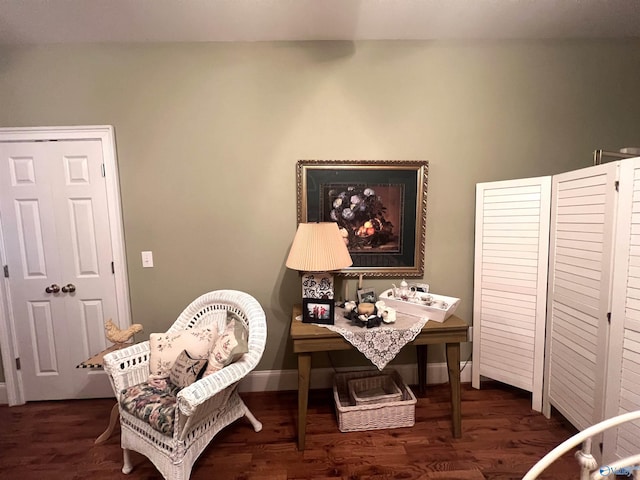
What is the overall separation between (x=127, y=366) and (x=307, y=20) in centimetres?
238

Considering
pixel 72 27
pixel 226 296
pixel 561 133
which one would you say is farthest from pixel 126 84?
pixel 561 133

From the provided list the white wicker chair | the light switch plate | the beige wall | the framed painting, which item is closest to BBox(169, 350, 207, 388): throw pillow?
the white wicker chair

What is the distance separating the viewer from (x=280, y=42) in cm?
212

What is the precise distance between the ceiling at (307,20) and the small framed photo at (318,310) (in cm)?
179

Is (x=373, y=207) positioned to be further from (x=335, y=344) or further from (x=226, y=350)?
(x=226, y=350)

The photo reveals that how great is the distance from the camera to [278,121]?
2.17 m

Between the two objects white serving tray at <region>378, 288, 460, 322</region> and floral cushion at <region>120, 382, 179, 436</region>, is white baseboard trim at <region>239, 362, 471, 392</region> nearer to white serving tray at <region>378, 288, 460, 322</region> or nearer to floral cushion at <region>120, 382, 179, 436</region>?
white serving tray at <region>378, 288, 460, 322</region>

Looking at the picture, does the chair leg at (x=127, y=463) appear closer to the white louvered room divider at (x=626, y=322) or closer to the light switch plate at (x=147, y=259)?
the light switch plate at (x=147, y=259)

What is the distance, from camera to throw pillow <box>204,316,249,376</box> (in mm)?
1591

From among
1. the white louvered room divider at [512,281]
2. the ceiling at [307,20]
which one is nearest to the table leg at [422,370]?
the white louvered room divider at [512,281]

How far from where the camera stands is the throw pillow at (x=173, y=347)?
1.74 metres

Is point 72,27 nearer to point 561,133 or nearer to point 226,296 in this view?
point 226,296

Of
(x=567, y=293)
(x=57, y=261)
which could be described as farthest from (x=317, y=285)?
(x=57, y=261)

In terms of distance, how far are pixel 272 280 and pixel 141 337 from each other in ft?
3.65
